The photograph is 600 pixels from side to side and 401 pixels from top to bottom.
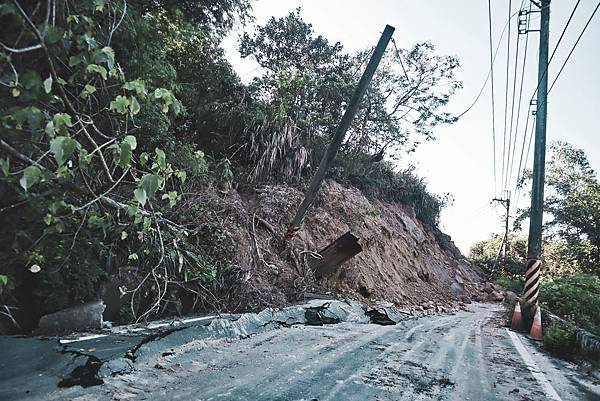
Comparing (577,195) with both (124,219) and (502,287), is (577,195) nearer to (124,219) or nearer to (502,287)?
(502,287)

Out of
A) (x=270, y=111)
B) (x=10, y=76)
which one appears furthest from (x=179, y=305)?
(x=270, y=111)

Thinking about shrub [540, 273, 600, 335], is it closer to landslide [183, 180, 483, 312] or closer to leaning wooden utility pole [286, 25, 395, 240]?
landslide [183, 180, 483, 312]

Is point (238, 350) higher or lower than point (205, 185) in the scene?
lower

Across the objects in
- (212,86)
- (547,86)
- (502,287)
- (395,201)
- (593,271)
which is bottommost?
(502,287)

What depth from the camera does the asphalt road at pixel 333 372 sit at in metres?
1.98

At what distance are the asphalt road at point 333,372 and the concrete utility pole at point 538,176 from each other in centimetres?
356

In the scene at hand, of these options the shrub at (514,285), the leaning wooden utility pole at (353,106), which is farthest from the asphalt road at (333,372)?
the shrub at (514,285)

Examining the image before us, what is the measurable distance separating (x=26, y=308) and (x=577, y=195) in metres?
20.1

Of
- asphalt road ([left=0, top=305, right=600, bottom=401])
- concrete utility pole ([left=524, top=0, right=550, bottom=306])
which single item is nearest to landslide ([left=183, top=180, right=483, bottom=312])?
asphalt road ([left=0, top=305, right=600, bottom=401])

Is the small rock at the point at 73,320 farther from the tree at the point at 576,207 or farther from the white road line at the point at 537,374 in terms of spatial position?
the tree at the point at 576,207

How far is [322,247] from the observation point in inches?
275

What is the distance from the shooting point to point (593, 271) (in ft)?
48.5

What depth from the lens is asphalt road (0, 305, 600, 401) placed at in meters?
1.98

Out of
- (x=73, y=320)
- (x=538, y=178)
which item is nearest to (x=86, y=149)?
(x=73, y=320)
